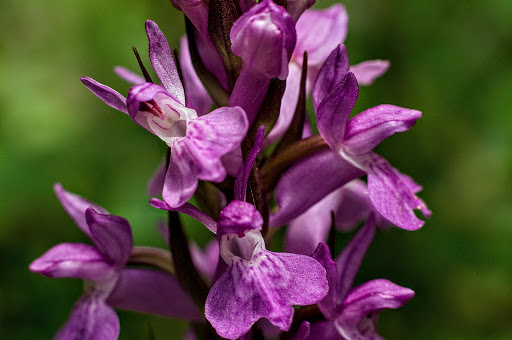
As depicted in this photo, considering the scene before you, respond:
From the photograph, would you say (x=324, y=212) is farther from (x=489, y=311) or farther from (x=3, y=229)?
(x=3, y=229)

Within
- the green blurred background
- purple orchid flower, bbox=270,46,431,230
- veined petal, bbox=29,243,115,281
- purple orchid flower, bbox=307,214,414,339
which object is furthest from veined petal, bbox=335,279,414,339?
the green blurred background

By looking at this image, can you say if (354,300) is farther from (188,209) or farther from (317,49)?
(317,49)

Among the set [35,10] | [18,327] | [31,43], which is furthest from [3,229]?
[35,10]

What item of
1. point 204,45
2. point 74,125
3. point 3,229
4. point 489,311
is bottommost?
point 489,311

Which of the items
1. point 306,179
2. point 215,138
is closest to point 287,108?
point 306,179

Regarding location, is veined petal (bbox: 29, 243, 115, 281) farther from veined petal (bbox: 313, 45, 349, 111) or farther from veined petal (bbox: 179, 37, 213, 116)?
veined petal (bbox: 313, 45, 349, 111)

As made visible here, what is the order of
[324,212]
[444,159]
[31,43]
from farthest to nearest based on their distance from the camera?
[31,43], [444,159], [324,212]

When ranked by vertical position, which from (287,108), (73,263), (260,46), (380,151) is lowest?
(380,151)
